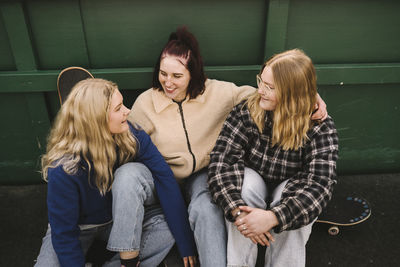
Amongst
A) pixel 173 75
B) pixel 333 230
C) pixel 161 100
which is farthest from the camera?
pixel 333 230

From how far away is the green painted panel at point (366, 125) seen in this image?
8.52 feet

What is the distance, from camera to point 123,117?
69.1 inches

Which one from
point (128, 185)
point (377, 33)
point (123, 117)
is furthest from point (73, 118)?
point (377, 33)

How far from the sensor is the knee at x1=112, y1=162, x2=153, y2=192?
174 centimetres

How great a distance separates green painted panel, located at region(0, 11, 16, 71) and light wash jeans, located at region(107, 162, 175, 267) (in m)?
1.33

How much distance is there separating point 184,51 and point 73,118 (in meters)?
0.77

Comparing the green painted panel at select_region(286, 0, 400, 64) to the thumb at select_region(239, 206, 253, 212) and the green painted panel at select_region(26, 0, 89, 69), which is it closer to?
the thumb at select_region(239, 206, 253, 212)

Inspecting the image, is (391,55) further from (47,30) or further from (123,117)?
(47,30)

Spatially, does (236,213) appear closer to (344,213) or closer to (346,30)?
(344,213)

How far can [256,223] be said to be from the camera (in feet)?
5.58

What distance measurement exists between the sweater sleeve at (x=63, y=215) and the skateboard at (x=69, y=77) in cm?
76

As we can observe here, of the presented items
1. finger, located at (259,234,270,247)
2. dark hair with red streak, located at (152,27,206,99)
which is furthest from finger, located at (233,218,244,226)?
dark hair with red streak, located at (152,27,206,99)

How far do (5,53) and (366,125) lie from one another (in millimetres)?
2868

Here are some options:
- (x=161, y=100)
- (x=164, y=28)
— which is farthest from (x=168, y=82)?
(x=164, y=28)
